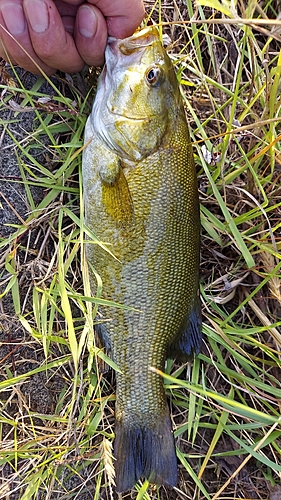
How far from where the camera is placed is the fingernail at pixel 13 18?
1.58m

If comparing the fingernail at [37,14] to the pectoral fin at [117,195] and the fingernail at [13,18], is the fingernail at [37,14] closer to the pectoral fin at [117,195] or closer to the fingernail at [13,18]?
the fingernail at [13,18]

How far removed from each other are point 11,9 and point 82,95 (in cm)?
46

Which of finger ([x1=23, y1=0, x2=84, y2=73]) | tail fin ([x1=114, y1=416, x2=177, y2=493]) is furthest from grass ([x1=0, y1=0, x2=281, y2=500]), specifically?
finger ([x1=23, y1=0, x2=84, y2=73])

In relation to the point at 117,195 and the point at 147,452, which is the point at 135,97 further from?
the point at 147,452

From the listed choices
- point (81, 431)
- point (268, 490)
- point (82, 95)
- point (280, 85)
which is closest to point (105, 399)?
point (81, 431)

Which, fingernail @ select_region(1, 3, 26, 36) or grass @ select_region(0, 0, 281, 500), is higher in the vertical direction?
fingernail @ select_region(1, 3, 26, 36)

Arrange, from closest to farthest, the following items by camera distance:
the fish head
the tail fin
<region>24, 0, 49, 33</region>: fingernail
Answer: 1. <region>24, 0, 49, 33</region>: fingernail
2. the fish head
3. the tail fin

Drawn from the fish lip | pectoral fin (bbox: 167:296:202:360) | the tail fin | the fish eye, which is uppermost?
the fish eye

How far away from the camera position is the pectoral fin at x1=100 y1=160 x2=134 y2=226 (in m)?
1.71

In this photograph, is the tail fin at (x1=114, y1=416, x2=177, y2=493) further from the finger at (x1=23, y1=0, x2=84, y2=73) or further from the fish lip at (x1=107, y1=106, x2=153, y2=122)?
the finger at (x1=23, y1=0, x2=84, y2=73)

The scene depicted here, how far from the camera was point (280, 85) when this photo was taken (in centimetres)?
166

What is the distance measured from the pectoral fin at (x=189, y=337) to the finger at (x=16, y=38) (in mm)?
1187

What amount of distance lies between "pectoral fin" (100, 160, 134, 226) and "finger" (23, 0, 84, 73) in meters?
0.47

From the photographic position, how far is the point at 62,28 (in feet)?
5.40
